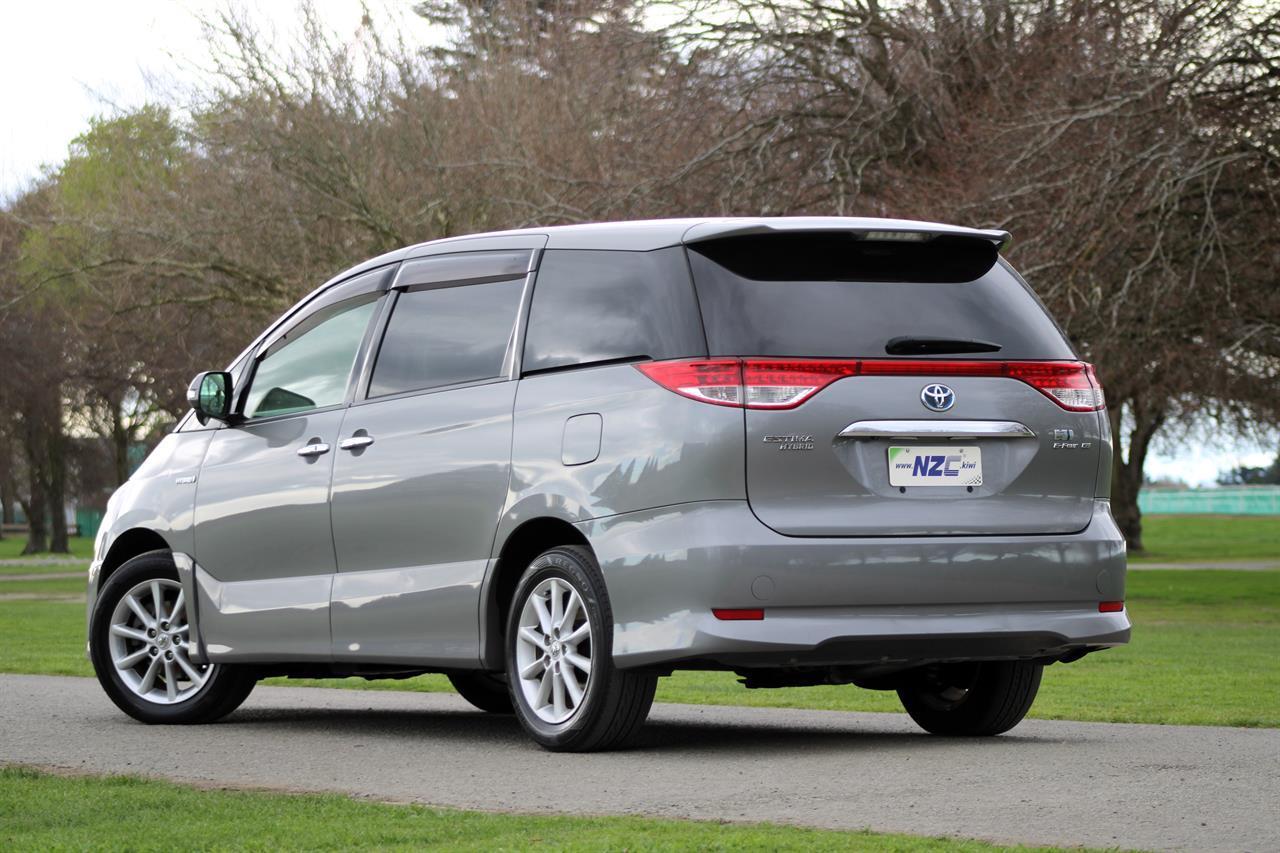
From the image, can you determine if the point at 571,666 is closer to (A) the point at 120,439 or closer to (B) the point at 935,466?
(B) the point at 935,466

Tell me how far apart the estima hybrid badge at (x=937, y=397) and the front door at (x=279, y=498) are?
110 inches

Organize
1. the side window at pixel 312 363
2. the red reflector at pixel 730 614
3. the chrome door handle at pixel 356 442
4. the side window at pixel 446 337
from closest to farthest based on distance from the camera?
the red reflector at pixel 730 614 < the side window at pixel 446 337 < the chrome door handle at pixel 356 442 < the side window at pixel 312 363

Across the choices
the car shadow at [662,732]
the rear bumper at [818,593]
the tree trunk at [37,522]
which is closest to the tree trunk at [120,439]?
the tree trunk at [37,522]

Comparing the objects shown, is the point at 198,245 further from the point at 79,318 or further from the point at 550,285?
the point at 550,285

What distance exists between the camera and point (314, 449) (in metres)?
9.16

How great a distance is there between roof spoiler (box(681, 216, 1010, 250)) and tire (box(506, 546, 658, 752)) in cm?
129

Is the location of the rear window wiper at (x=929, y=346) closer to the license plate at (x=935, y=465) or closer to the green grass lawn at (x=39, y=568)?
the license plate at (x=935, y=465)

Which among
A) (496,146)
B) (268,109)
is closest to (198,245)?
(268,109)

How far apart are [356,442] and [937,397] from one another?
2.67 m

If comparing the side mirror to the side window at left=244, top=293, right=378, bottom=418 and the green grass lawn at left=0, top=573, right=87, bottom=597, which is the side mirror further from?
the green grass lawn at left=0, top=573, right=87, bottom=597

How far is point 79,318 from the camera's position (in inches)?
1483

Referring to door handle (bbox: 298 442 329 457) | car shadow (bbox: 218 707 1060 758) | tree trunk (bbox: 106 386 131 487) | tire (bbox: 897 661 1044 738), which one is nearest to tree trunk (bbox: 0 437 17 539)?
tree trunk (bbox: 106 386 131 487)

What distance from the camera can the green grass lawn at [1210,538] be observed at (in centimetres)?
4703

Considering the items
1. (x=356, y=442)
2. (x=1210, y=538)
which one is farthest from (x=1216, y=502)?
(x=356, y=442)
